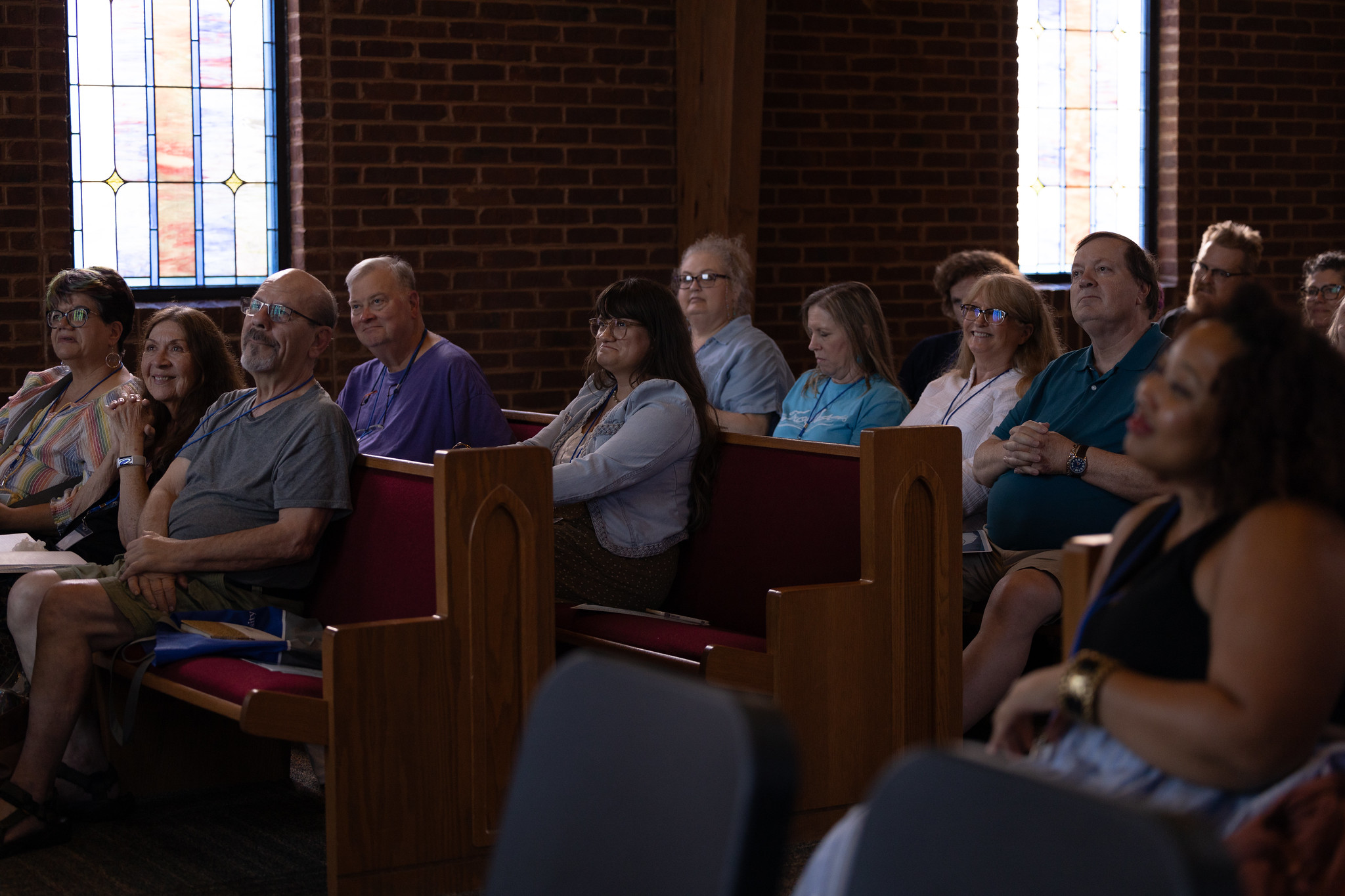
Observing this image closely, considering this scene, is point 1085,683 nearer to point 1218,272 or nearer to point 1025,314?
point 1025,314

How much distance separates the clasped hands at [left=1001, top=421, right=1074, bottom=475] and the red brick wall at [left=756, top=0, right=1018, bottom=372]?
276 centimetres

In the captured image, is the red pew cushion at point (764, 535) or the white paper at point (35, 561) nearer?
the red pew cushion at point (764, 535)

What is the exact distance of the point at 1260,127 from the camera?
700 cm

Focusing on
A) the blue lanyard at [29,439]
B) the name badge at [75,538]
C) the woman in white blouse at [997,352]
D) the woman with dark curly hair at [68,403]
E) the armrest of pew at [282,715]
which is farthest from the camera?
the blue lanyard at [29,439]

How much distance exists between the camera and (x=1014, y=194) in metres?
6.53

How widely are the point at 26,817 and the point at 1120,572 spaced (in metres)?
2.40

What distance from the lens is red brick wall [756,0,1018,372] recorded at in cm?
607

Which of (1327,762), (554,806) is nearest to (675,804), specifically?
(554,806)

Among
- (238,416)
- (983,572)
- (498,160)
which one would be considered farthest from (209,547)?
(498,160)

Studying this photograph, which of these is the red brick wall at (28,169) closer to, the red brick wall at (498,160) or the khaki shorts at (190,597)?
the red brick wall at (498,160)

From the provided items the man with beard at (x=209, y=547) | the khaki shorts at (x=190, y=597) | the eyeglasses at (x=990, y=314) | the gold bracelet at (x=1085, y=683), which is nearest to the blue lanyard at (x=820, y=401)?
the eyeglasses at (x=990, y=314)

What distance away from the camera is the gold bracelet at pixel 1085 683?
154 cm

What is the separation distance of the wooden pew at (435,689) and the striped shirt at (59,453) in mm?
978

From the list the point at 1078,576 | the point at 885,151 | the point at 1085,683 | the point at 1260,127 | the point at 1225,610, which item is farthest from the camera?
the point at 1260,127
